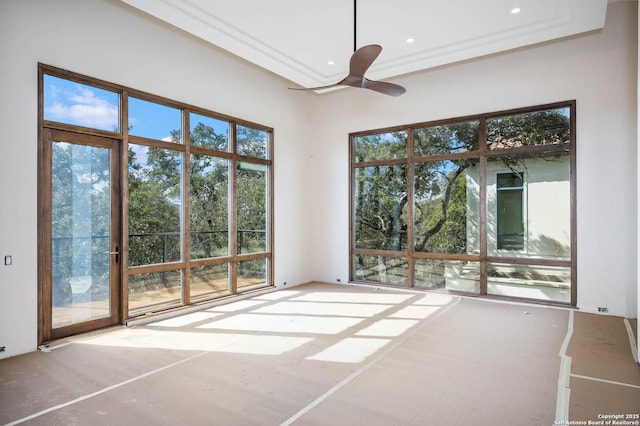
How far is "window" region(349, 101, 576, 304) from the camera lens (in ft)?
18.9

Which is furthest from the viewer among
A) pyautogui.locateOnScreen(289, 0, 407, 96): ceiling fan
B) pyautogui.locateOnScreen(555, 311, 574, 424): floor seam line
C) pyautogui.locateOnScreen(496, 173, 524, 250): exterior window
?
pyautogui.locateOnScreen(496, 173, 524, 250): exterior window

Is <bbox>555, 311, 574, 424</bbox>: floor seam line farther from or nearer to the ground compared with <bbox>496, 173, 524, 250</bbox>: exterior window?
nearer to the ground

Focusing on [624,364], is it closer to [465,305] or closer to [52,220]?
[465,305]

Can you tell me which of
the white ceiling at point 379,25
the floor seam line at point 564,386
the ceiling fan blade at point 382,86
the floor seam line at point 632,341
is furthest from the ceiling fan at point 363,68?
the floor seam line at point 632,341

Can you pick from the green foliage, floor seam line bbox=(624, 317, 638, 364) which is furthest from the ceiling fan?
floor seam line bbox=(624, 317, 638, 364)

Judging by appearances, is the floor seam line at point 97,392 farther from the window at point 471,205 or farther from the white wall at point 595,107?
the white wall at point 595,107

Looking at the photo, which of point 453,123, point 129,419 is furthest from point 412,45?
point 129,419

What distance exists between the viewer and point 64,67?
4297 mm

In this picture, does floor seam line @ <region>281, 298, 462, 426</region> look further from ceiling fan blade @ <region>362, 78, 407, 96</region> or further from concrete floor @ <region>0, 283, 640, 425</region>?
ceiling fan blade @ <region>362, 78, 407, 96</region>

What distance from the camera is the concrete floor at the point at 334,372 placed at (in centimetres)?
278

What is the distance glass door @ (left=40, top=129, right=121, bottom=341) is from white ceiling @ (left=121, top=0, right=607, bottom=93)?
6.23 feet

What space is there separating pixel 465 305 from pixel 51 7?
670 cm

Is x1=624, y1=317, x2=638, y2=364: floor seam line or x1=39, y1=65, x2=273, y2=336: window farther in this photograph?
x1=39, y1=65, x2=273, y2=336: window

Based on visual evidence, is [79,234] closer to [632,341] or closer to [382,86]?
[382,86]
